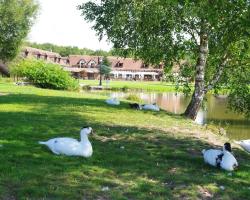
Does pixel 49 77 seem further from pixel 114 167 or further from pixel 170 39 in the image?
A: pixel 114 167

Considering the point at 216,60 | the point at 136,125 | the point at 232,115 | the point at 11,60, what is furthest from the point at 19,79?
the point at 136,125

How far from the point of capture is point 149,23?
25.0 meters

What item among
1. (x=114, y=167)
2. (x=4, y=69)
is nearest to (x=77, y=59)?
(x=4, y=69)

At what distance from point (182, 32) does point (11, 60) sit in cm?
5498

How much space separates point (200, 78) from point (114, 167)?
639 inches

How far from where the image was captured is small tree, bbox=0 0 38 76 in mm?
73519

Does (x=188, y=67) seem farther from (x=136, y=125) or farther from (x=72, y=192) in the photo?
(x=72, y=192)

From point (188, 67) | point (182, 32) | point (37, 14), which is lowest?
point (188, 67)

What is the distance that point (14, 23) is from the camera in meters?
73.6

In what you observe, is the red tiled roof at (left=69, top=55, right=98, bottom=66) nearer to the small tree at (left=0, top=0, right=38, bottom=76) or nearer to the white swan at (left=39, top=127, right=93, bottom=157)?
the small tree at (left=0, top=0, right=38, bottom=76)

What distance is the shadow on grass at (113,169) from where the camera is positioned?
9.36 metres

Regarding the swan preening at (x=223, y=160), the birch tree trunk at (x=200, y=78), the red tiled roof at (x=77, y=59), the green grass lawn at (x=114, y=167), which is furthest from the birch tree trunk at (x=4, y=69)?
the red tiled roof at (x=77, y=59)

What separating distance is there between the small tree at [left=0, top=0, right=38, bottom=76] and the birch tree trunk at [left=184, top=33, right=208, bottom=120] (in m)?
51.5

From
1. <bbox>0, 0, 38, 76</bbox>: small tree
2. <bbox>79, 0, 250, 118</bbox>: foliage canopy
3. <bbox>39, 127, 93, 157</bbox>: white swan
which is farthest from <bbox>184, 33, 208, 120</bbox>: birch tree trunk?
<bbox>0, 0, 38, 76</bbox>: small tree
